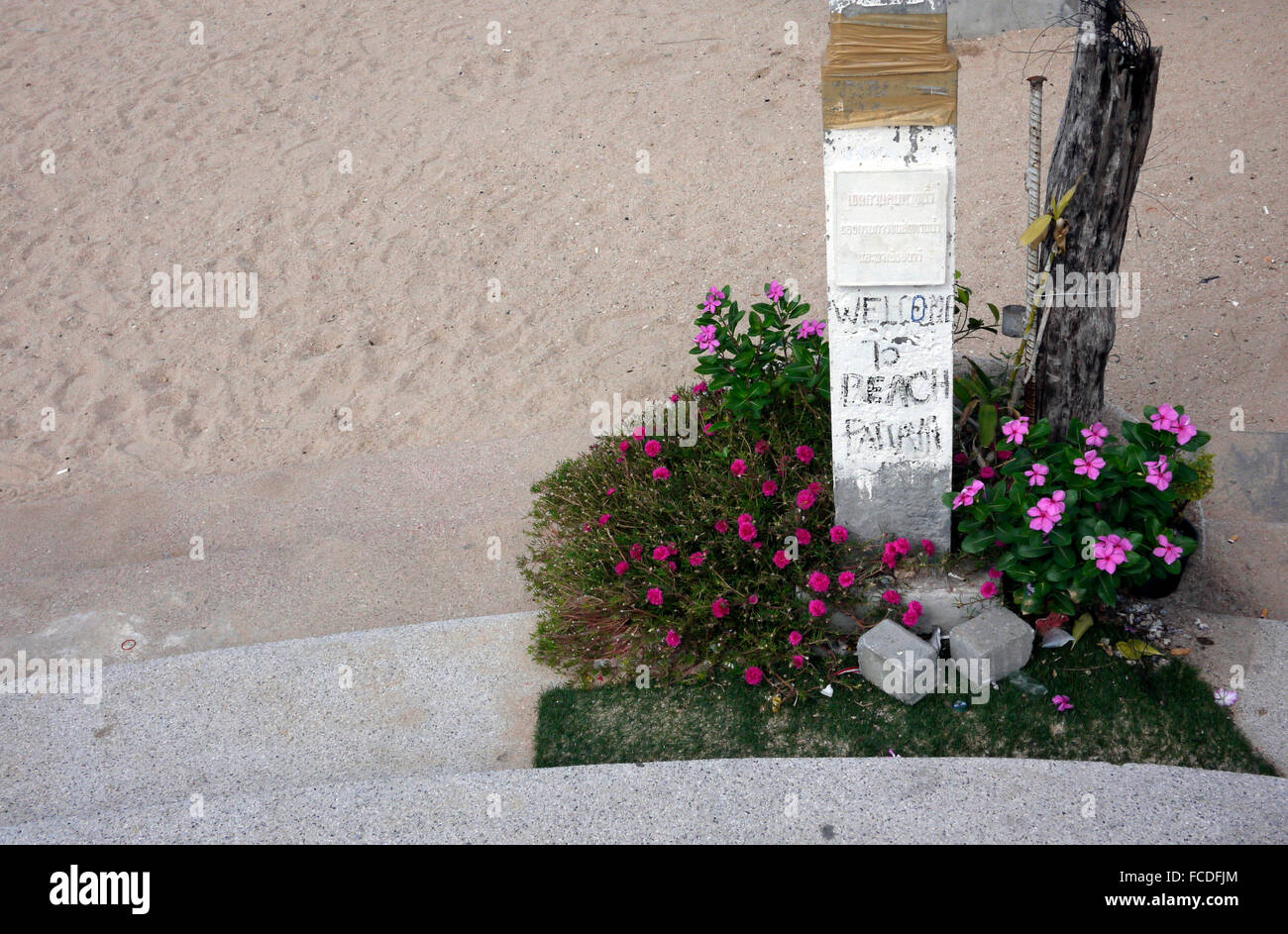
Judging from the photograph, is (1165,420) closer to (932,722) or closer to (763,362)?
(932,722)

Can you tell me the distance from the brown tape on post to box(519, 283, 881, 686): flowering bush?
1.23 meters

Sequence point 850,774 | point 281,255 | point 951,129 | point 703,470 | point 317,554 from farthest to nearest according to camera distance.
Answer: point 281,255
point 317,554
point 703,470
point 951,129
point 850,774

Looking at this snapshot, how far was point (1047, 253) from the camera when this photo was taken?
3.96m

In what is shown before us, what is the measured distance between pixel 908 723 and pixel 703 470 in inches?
57.0

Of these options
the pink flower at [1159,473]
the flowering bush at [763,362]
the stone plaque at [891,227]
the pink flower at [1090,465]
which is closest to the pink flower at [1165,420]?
the pink flower at [1159,473]

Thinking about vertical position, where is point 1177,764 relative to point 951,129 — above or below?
below

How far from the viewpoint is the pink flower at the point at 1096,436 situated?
3.65m

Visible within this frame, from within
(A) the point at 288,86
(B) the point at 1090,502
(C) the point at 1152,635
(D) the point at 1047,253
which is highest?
(A) the point at 288,86

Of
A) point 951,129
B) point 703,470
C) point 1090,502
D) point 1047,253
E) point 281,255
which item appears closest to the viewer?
point 951,129

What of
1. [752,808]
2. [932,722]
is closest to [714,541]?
[932,722]

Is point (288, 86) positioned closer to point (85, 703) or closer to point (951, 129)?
point (85, 703)

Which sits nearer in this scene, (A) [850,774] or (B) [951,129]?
(A) [850,774]

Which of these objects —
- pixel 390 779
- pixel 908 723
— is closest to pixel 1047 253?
pixel 908 723

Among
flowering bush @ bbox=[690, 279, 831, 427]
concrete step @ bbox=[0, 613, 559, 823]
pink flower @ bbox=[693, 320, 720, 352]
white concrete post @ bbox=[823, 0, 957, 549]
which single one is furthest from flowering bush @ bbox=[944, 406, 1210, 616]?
concrete step @ bbox=[0, 613, 559, 823]
